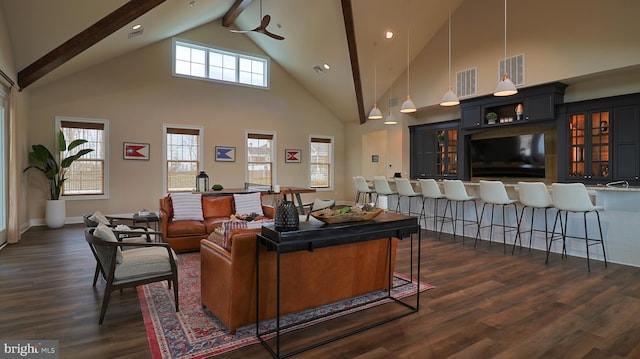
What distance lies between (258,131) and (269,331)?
771cm

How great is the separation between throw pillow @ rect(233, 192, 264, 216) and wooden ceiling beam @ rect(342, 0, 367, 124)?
436cm

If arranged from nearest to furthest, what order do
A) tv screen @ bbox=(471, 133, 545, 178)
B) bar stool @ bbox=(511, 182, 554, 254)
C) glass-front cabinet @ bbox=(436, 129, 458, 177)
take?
1. bar stool @ bbox=(511, 182, 554, 254)
2. tv screen @ bbox=(471, 133, 545, 178)
3. glass-front cabinet @ bbox=(436, 129, 458, 177)

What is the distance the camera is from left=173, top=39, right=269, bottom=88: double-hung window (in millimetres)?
8742

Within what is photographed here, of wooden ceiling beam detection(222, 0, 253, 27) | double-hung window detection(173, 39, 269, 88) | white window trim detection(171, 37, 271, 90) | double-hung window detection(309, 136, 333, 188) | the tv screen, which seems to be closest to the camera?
the tv screen

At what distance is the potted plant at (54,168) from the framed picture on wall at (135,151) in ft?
2.62

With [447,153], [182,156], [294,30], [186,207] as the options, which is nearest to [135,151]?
[182,156]

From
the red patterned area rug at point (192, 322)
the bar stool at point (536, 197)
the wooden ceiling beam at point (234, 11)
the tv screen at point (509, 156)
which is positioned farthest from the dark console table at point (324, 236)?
the wooden ceiling beam at point (234, 11)

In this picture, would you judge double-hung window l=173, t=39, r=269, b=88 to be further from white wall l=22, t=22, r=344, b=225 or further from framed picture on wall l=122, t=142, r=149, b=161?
framed picture on wall l=122, t=142, r=149, b=161

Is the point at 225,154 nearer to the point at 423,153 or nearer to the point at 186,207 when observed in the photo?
the point at 186,207

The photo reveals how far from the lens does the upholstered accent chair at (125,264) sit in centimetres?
286

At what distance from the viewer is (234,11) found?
27.0 feet

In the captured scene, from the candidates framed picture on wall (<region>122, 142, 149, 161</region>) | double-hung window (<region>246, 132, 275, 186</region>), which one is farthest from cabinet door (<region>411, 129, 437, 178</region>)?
framed picture on wall (<region>122, 142, 149, 161</region>)

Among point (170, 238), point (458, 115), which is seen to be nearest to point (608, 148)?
point (458, 115)

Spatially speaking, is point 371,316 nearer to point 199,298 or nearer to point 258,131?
point 199,298
